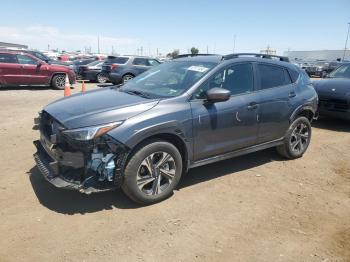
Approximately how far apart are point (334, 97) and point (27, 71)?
1194 cm

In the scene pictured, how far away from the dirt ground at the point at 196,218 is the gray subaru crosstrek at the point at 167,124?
383 millimetres

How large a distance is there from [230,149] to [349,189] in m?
1.79

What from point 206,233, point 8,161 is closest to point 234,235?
point 206,233

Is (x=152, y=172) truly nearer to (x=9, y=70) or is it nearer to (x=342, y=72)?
(x=342, y=72)

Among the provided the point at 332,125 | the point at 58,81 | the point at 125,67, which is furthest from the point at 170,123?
the point at 125,67

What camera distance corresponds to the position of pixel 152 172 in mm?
4203

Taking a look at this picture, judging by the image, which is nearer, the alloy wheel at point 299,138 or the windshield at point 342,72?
the alloy wheel at point 299,138

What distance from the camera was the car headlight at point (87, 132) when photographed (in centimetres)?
378

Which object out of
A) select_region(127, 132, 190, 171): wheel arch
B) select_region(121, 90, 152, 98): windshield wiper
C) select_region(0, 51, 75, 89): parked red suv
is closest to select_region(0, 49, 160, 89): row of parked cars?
select_region(0, 51, 75, 89): parked red suv

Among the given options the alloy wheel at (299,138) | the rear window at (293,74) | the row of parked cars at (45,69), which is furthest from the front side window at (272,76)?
the row of parked cars at (45,69)

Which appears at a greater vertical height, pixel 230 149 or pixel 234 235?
pixel 230 149

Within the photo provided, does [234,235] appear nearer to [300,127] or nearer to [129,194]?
[129,194]

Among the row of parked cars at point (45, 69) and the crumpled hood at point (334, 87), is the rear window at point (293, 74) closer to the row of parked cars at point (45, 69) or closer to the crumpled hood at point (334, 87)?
the crumpled hood at point (334, 87)

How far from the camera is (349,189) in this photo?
16.6ft
